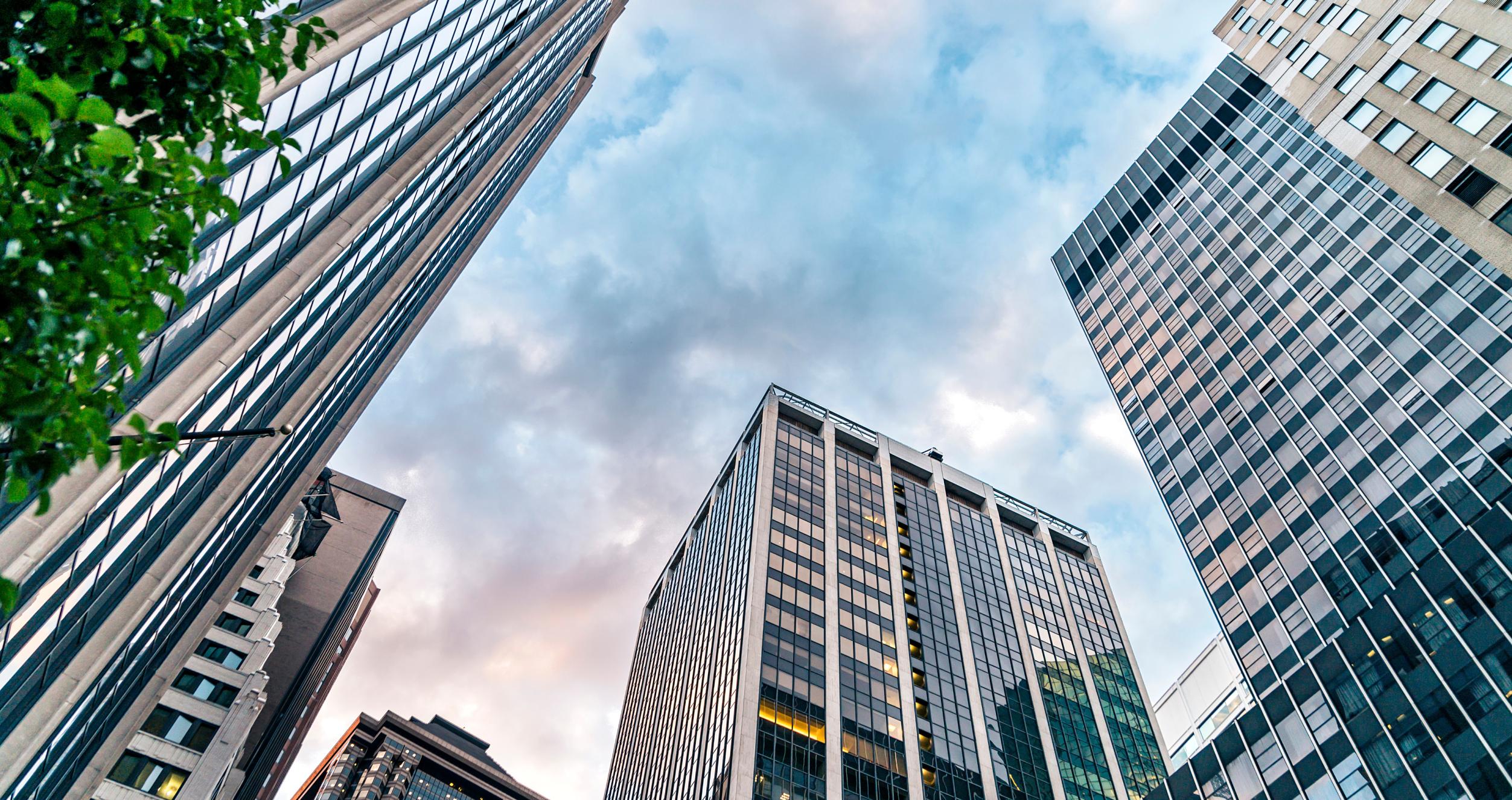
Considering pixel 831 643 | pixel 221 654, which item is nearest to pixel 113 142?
pixel 221 654

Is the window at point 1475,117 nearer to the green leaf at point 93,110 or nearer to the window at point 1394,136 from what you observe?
the window at point 1394,136

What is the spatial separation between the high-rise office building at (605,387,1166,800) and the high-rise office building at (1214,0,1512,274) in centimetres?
5554

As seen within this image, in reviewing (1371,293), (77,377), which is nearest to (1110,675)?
(1371,293)

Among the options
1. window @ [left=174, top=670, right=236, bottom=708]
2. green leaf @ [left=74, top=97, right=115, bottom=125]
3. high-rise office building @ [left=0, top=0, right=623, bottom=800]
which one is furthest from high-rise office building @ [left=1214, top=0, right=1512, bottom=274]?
window @ [left=174, top=670, right=236, bottom=708]

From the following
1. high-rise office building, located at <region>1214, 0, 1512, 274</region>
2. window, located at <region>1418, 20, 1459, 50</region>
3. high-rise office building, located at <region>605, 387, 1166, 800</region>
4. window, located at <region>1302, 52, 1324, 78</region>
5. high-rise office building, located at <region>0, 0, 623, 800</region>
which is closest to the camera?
high-rise office building, located at <region>0, 0, 623, 800</region>

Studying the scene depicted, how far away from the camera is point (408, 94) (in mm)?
33906

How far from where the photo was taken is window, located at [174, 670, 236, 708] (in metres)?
51.3

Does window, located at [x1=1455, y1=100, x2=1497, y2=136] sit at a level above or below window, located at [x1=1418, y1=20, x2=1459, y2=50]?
below

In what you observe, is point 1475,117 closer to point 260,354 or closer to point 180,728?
point 260,354

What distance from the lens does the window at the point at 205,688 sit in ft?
168

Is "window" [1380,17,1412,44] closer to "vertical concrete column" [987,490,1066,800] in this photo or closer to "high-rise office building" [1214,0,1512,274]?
"high-rise office building" [1214,0,1512,274]

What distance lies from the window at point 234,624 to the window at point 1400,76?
77440mm

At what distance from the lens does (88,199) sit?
507cm

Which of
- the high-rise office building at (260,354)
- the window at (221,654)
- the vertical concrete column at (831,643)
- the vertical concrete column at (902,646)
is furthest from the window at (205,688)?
the vertical concrete column at (902,646)
